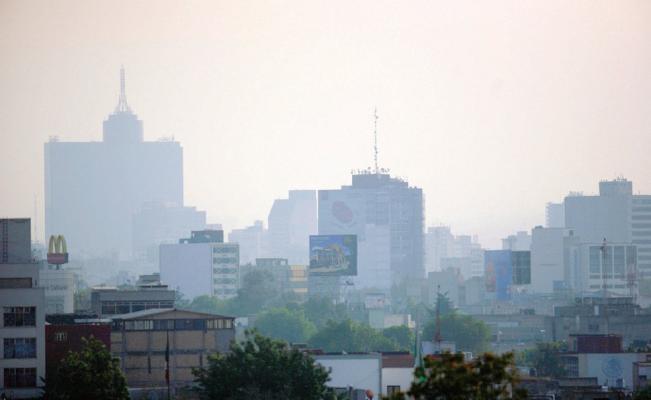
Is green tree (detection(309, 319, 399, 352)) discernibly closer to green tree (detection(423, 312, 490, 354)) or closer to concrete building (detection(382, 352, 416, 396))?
green tree (detection(423, 312, 490, 354))

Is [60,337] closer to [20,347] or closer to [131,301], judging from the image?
[20,347]

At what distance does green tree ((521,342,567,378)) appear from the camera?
10738 centimetres

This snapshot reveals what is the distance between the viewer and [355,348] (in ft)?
438

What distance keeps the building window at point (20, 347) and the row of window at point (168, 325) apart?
14.0m

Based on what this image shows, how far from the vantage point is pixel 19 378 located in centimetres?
7794

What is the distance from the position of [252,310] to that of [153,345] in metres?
108

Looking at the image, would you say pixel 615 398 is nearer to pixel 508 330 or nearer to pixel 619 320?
pixel 619 320

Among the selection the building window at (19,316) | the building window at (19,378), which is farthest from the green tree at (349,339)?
the building window at (19,378)

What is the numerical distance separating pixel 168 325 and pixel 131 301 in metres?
19.7

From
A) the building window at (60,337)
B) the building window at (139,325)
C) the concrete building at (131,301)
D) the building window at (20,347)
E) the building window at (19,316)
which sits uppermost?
the concrete building at (131,301)

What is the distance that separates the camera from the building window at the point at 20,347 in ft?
256

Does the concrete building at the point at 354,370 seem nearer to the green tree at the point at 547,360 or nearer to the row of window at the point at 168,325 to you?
the row of window at the point at 168,325

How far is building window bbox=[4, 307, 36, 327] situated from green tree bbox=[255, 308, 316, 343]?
253ft

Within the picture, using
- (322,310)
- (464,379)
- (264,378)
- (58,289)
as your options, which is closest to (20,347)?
(264,378)
